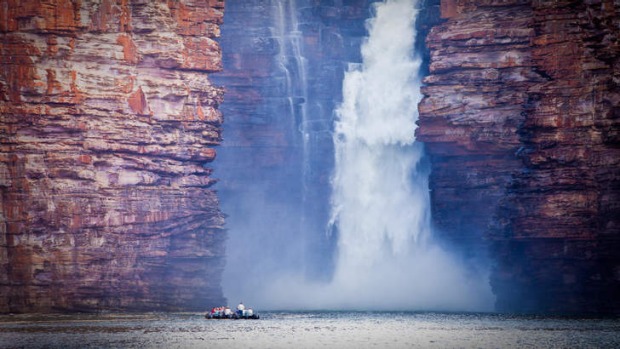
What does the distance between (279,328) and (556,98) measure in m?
21.9

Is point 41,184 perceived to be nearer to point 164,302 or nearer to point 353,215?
point 164,302

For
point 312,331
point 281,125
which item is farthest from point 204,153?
point 312,331

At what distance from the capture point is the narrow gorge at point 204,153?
345 ft

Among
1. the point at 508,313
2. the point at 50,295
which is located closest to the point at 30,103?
the point at 50,295

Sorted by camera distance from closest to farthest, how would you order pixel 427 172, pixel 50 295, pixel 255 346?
pixel 255 346
pixel 50 295
pixel 427 172

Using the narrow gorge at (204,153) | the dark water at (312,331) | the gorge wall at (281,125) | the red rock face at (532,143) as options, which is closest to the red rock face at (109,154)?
the narrow gorge at (204,153)

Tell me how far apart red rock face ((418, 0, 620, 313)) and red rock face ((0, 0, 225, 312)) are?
13112 millimetres

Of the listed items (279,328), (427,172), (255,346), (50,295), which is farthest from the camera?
(427,172)

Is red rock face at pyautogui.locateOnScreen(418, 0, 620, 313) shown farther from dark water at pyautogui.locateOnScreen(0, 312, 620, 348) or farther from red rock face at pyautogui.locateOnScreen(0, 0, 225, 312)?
red rock face at pyautogui.locateOnScreen(0, 0, 225, 312)

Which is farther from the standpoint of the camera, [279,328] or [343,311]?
[343,311]

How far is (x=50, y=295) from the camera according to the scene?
10444 centimetres

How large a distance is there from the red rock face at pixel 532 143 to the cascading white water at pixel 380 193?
334cm

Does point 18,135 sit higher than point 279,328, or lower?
higher

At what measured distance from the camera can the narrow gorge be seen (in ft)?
345
